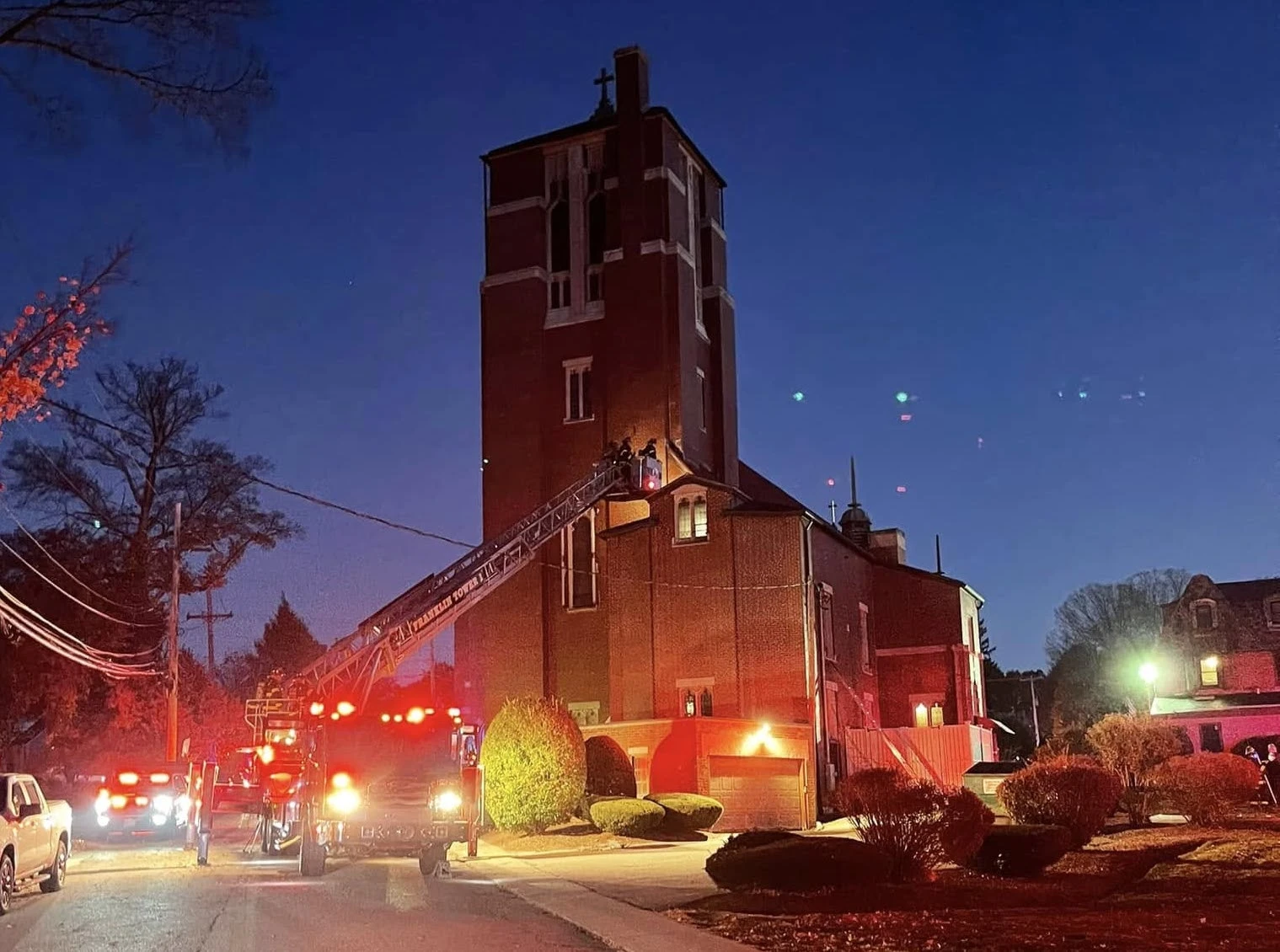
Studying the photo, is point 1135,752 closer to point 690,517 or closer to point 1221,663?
point 690,517

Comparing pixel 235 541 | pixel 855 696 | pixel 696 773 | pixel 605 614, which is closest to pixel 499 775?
pixel 696 773

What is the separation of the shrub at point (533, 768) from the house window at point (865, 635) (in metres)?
20.5

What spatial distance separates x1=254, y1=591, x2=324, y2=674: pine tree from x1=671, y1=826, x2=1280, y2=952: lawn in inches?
3234

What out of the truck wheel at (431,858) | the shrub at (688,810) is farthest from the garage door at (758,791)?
the truck wheel at (431,858)

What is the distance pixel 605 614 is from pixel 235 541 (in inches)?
576

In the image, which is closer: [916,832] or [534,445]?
[916,832]

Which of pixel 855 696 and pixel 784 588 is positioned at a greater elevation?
pixel 784 588

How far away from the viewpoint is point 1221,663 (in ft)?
201

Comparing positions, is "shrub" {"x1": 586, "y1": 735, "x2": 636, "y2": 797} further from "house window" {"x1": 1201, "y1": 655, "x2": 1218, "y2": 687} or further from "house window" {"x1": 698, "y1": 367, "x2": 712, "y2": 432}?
"house window" {"x1": 1201, "y1": 655, "x2": 1218, "y2": 687}

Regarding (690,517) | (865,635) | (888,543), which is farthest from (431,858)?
(888,543)

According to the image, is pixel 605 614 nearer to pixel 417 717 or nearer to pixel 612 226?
pixel 612 226

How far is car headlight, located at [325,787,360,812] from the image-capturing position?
67.6 feet

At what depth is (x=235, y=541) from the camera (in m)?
49.2

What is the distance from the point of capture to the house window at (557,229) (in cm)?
4956
